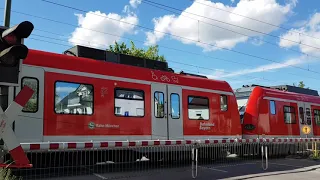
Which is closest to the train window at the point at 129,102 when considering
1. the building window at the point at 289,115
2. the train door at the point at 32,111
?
the train door at the point at 32,111

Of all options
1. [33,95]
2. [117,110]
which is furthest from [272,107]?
[33,95]

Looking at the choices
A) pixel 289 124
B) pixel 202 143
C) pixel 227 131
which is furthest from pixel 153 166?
pixel 289 124

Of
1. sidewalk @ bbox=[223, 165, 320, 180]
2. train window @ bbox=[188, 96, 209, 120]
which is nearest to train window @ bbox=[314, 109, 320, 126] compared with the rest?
sidewalk @ bbox=[223, 165, 320, 180]

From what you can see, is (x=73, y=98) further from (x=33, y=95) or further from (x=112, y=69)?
(x=112, y=69)

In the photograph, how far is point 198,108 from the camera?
12.9 m

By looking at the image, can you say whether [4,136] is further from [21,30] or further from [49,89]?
[49,89]

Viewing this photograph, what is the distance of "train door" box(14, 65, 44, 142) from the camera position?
27.9 feet

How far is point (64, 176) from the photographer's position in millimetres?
8891

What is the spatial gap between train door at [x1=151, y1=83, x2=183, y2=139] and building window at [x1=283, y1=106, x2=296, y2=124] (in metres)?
6.84

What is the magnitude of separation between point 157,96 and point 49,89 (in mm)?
3817

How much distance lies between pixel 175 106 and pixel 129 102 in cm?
198

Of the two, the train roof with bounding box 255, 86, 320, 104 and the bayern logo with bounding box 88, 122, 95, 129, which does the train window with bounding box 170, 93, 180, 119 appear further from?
the train roof with bounding box 255, 86, 320, 104

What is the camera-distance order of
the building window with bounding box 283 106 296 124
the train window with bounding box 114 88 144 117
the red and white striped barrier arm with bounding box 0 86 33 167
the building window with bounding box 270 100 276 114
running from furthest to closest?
the building window with bounding box 283 106 296 124, the building window with bounding box 270 100 276 114, the train window with bounding box 114 88 144 117, the red and white striped barrier arm with bounding box 0 86 33 167

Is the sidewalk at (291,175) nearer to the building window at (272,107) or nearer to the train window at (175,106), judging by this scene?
the train window at (175,106)
